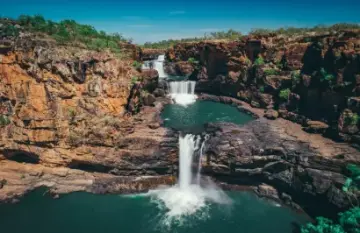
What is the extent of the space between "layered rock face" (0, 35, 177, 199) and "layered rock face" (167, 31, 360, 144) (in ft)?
62.3

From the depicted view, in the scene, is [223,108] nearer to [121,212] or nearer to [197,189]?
[197,189]

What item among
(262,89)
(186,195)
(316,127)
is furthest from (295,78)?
(186,195)

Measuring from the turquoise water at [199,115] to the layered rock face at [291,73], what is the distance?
14.7 feet

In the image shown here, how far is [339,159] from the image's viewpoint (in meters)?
Answer: 26.9

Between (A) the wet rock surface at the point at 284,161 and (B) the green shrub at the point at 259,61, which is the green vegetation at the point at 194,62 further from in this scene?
(A) the wet rock surface at the point at 284,161

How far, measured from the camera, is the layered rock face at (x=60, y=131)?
101 ft

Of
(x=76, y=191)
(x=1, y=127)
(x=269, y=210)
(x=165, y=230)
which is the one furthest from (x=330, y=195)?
(x=1, y=127)

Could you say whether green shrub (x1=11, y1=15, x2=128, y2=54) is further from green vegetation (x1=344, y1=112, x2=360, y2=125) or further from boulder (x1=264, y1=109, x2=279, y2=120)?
green vegetation (x1=344, y1=112, x2=360, y2=125)

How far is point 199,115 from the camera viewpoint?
1761 inches

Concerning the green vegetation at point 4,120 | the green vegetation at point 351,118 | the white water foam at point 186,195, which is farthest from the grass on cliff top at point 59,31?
the green vegetation at point 351,118

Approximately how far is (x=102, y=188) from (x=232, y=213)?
1327 cm

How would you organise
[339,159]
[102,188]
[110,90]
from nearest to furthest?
[339,159] < [102,188] < [110,90]

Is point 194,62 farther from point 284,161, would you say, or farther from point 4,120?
point 4,120

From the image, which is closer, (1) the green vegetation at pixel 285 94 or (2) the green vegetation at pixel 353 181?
(2) the green vegetation at pixel 353 181
